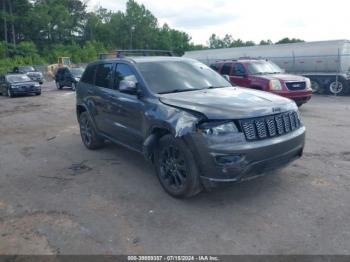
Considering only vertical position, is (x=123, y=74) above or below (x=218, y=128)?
above

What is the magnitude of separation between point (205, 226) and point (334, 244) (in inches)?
52.1

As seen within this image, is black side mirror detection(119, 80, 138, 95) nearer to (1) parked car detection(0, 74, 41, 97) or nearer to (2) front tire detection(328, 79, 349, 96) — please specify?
(2) front tire detection(328, 79, 349, 96)

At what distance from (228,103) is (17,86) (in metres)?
19.5

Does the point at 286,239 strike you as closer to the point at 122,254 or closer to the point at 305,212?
the point at 305,212

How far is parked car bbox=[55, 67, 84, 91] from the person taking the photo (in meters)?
23.5

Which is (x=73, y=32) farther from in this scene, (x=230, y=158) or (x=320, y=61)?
(x=230, y=158)

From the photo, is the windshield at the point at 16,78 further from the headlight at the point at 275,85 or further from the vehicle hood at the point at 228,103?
the vehicle hood at the point at 228,103

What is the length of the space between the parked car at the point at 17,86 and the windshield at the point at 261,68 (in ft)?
48.4

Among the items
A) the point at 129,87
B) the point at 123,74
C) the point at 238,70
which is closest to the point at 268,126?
the point at 129,87

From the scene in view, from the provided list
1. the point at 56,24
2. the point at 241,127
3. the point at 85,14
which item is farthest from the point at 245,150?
the point at 85,14

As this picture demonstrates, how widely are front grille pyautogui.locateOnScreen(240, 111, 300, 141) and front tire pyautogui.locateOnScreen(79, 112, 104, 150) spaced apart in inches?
143

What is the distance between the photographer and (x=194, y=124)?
13.2ft

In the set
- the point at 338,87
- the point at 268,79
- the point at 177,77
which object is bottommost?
the point at 338,87

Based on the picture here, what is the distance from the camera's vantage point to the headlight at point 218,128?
3.95m
